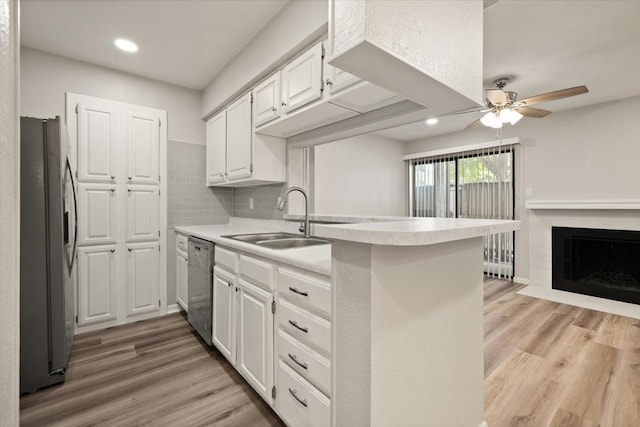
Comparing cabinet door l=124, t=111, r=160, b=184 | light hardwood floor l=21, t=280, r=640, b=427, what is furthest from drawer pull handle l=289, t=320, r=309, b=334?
cabinet door l=124, t=111, r=160, b=184

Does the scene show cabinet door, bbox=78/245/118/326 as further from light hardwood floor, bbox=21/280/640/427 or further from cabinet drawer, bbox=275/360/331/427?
cabinet drawer, bbox=275/360/331/427

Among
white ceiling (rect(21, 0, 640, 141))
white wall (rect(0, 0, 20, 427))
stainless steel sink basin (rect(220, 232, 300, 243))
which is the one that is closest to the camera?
white wall (rect(0, 0, 20, 427))

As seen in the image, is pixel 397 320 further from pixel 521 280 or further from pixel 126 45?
pixel 521 280

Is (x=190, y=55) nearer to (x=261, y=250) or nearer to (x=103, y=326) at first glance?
(x=261, y=250)

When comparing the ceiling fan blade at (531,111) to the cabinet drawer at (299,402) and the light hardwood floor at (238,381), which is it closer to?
the light hardwood floor at (238,381)

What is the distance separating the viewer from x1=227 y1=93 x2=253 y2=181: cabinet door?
259cm

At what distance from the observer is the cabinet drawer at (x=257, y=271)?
1505 mm

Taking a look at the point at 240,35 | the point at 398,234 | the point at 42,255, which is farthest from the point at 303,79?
the point at 42,255

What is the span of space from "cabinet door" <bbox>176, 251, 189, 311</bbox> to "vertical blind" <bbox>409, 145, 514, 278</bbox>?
4.26 metres

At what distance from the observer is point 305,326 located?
1.25 metres

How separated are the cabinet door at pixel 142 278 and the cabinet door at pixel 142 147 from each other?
0.70m

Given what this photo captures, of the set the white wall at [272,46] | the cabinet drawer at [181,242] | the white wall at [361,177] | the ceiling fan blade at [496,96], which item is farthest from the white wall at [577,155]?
the cabinet drawer at [181,242]

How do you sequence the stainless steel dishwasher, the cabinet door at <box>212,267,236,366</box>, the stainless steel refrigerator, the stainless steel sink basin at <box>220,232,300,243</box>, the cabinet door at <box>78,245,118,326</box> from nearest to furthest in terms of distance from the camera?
the stainless steel refrigerator, the cabinet door at <box>212,267,236,366</box>, the stainless steel dishwasher, the stainless steel sink basin at <box>220,232,300,243</box>, the cabinet door at <box>78,245,118,326</box>

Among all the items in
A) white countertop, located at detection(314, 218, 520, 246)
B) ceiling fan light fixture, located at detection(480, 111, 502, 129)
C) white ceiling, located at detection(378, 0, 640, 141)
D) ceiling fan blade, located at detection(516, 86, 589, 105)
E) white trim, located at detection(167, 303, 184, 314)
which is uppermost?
white ceiling, located at detection(378, 0, 640, 141)
